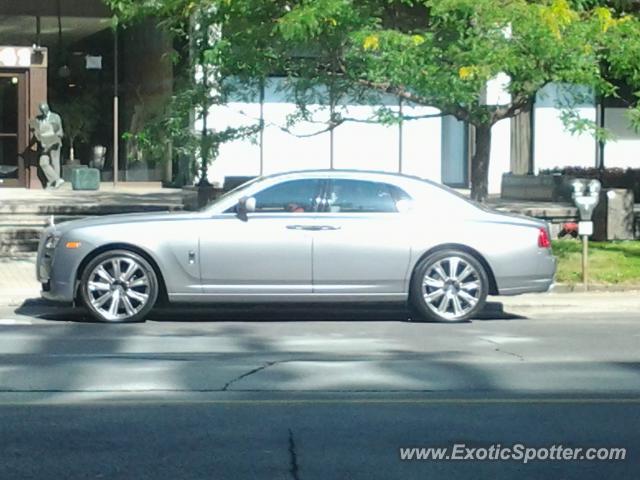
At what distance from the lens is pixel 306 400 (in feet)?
27.5

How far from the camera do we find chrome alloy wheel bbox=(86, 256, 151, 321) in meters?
13.2

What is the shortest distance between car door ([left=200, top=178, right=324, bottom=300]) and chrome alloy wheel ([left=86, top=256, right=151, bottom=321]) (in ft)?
2.11

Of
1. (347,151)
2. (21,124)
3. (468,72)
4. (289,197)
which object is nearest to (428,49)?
(468,72)

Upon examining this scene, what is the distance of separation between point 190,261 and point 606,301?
5157 mm

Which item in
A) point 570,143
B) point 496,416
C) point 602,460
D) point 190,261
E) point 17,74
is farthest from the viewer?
point 570,143

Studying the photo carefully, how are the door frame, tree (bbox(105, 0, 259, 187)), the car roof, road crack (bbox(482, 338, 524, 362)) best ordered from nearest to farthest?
road crack (bbox(482, 338, 524, 362)) → the car roof → tree (bbox(105, 0, 259, 187)) → the door frame

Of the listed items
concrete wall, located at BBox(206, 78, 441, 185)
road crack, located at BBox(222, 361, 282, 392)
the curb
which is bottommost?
road crack, located at BBox(222, 361, 282, 392)

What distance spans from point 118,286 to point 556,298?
5.39m

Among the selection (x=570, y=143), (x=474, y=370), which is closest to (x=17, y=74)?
(x=570, y=143)

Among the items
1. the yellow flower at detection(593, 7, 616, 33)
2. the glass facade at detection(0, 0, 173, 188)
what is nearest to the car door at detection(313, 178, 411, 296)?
the yellow flower at detection(593, 7, 616, 33)

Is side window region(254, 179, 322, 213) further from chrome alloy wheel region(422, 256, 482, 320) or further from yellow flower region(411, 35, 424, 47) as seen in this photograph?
yellow flower region(411, 35, 424, 47)

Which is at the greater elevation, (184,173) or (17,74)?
(17,74)

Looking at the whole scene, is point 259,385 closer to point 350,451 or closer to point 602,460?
point 350,451

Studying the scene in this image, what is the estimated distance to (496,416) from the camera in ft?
26.0
